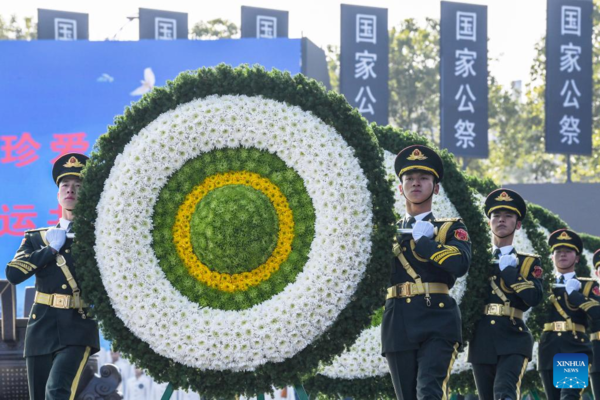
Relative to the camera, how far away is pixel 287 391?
11.9 metres

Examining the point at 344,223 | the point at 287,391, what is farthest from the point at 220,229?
the point at 287,391

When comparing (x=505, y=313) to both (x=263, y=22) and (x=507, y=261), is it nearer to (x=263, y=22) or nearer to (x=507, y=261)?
(x=507, y=261)

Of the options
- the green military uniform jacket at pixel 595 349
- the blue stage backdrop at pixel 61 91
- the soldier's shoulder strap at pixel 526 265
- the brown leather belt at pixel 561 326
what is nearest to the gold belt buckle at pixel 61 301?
the soldier's shoulder strap at pixel 526 265

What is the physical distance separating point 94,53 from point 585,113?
10961 millimetres

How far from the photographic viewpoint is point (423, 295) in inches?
241

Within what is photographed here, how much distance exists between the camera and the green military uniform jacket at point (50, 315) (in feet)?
20.6

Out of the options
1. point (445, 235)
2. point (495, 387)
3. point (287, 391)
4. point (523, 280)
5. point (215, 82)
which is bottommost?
point (287, 391)

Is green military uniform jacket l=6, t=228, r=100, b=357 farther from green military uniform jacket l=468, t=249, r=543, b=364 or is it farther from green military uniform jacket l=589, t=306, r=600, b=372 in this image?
green military uniform jacket l=589, t=306, r=600, b=372

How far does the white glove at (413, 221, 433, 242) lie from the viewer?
6.04m

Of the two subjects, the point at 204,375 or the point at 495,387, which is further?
the point at 495,387

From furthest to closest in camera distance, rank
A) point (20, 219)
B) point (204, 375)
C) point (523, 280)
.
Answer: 1. point (20, 219)
2. point (523, 280)
3. point (204, 375)

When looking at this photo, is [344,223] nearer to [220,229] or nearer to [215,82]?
[220,229]

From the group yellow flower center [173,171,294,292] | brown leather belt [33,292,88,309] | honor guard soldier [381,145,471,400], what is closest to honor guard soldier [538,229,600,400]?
honor guard soldier [381,145,471,400]

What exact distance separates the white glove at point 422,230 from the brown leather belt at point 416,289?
1.07 ft
